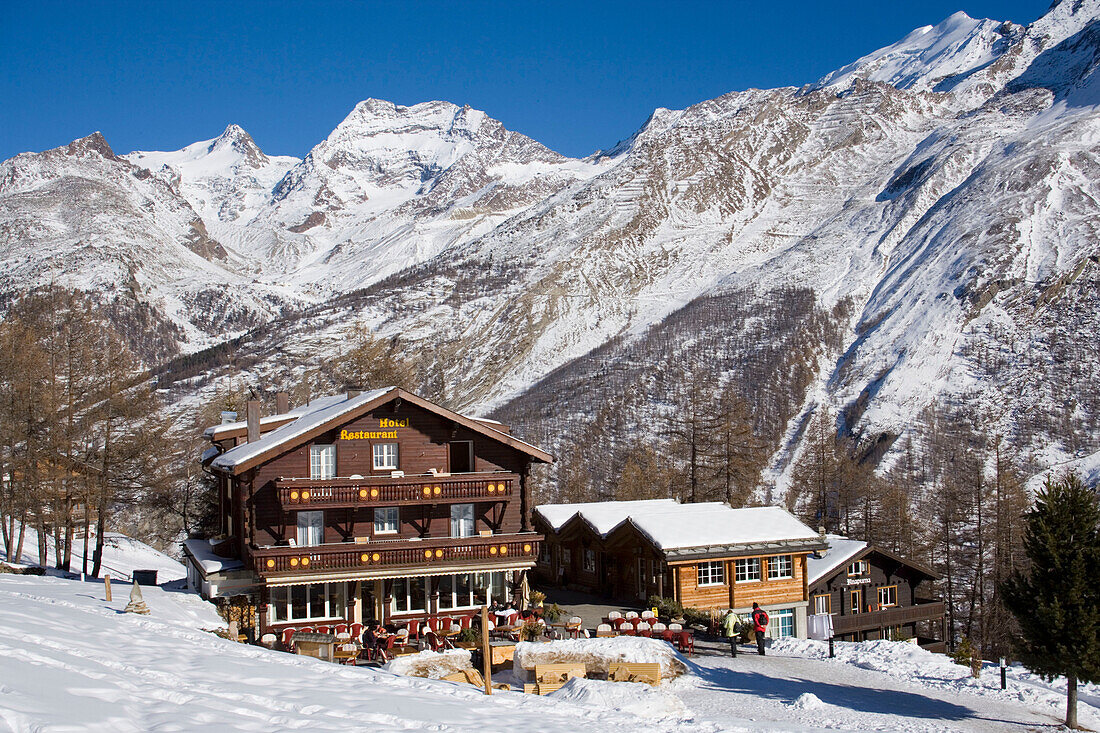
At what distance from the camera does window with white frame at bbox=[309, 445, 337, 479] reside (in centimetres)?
3131

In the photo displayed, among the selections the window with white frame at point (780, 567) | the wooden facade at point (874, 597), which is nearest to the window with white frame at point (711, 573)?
the window with white frame at point (780, 567)

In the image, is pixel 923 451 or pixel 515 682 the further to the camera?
pixel 923 451

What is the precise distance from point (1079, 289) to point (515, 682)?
143596 millimetres

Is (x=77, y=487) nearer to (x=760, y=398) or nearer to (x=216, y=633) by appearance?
(x=216, y=633)

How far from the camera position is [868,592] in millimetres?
41562

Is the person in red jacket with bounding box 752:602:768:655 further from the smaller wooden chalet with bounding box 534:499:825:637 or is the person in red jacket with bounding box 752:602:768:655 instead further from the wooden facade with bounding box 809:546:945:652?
the wooden facade with bounding box 809:546:945:652

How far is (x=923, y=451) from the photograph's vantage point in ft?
366

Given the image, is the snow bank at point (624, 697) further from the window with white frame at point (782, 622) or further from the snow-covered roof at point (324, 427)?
the window with white frame at point (782, 622)

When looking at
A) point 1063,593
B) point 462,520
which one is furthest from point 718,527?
point 1063,593

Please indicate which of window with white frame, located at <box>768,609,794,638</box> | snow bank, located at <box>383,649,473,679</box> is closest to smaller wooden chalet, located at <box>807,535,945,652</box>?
window with white frame, located at <box>768,609,794,638</box>

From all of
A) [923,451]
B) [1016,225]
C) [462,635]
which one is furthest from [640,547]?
[1016,225]

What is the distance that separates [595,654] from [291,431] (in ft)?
46.3

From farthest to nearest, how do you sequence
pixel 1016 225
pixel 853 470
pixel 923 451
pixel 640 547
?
pixel 1016 225
pixel 923 451
pixel 853 470
pixel 640 547

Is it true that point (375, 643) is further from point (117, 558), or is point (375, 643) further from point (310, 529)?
point (117, 558)
